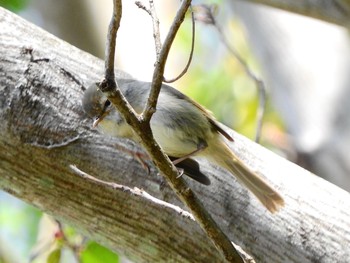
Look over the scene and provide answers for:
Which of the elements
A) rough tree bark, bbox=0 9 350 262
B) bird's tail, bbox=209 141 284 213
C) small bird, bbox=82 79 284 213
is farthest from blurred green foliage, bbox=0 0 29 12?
bird's tail, bbox=209 141 284 213

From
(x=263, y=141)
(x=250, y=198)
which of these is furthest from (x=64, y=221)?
(x=263, y=141)

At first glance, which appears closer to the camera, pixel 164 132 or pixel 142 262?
pixel 142 262

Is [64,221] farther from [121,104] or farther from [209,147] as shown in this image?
[121,104]

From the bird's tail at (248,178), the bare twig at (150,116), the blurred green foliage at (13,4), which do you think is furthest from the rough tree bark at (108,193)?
the blurred green foliage at (13,4)

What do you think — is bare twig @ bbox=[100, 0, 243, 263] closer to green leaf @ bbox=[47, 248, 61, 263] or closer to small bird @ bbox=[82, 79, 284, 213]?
small bird @ bbox=[82, 79, 284, 213]

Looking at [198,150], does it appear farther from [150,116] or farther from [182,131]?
[150,116]

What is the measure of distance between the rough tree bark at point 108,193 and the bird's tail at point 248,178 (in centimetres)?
4

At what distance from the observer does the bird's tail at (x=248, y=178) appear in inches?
84.9

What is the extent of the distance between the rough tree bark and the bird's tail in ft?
0.14

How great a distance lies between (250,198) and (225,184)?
3.4 inches

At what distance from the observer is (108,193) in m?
2.16

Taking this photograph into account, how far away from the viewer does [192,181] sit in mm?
2227

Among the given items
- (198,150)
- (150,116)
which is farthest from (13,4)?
(150,116)

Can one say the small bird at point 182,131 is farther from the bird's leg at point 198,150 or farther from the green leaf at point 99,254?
the green leaf at point 99,254
